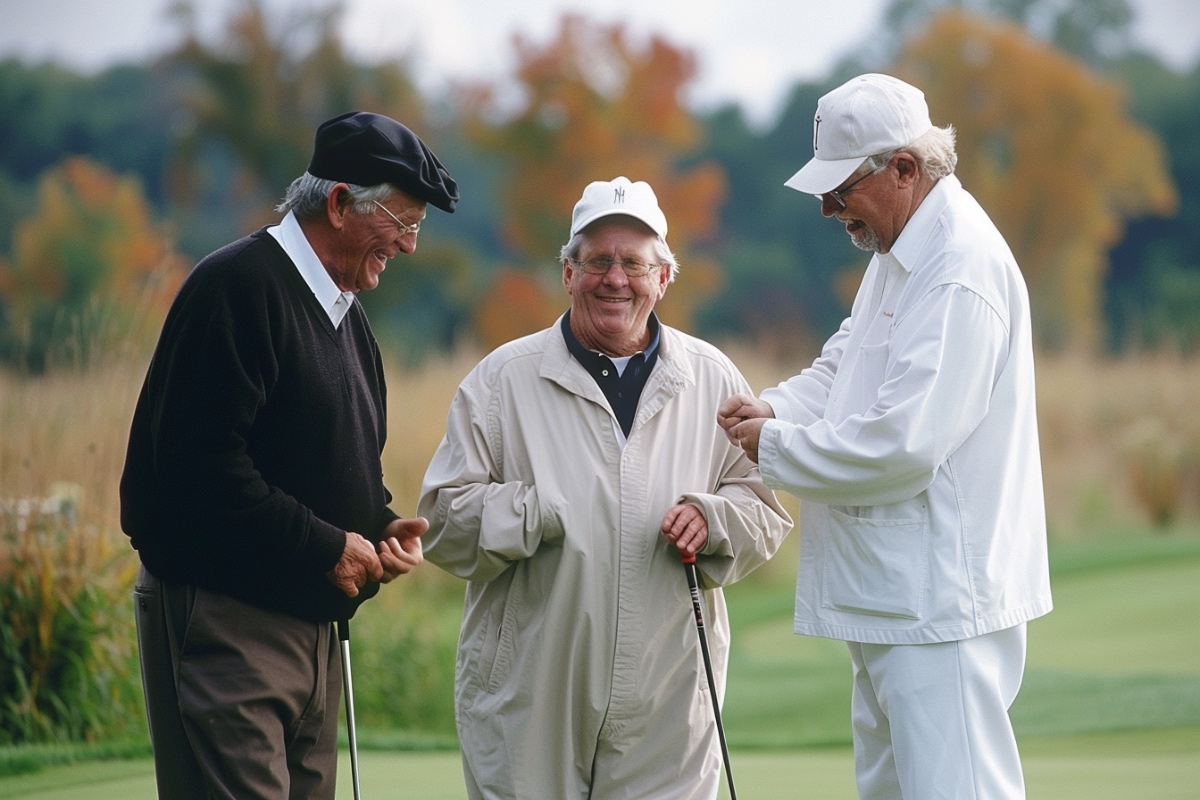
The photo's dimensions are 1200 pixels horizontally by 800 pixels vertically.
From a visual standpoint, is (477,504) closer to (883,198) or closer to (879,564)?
(879,564)

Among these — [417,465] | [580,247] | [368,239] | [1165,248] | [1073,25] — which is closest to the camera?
[368,239]

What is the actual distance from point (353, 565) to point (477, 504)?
384 millimetres

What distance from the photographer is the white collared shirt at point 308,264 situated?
293cm

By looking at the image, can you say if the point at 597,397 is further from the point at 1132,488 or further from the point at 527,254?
the point at 527,254

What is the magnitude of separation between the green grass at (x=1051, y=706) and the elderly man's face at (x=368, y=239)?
1703 millimetres

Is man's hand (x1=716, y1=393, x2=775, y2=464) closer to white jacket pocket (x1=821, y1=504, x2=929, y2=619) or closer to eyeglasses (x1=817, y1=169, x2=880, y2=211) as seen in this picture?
white jacket pocket (x1=821, y1=504, x2=929, y2=619)

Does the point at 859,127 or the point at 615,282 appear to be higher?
the point at 859,127

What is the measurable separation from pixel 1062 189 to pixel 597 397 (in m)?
31.4

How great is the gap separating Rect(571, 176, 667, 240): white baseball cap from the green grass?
1724 mm

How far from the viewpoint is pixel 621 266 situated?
3.27 metres

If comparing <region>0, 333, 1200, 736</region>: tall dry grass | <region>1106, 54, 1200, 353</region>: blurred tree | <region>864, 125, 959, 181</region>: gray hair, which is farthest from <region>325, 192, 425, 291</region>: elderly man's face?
<region>1106, 54, 1200, 353</region>: blurred tree

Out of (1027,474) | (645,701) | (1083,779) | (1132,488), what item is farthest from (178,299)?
(1132,488)

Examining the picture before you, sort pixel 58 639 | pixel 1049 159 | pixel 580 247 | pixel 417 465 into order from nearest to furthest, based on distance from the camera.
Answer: pixel 580 247 → pixel 58 639 → pixel 417 465 → pixel 1049 159

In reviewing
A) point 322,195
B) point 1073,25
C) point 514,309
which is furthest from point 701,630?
point 1073,25
